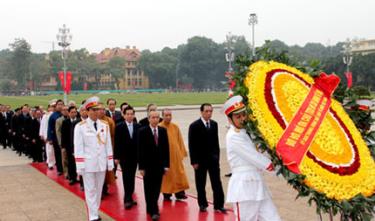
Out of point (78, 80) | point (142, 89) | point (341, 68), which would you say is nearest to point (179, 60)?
point (142, 89)

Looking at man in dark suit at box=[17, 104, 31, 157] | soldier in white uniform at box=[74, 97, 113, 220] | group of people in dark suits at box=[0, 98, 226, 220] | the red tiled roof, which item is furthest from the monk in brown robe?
the red tiled roof

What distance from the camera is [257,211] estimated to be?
12.8 feet

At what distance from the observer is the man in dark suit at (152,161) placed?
19.9 ft

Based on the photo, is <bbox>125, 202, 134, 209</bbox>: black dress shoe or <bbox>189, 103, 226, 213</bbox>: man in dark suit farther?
<bbox>125, 202, 134, 209</bbox>: black dress shoe

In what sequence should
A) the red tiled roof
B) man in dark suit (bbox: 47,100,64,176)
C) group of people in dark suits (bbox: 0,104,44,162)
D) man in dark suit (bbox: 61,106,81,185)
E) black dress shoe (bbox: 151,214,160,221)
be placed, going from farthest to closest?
the red tiled roof → group of people in dark suits (bbox: 0,104,44,162) → man in dark suit (bbox: 47,100,64,176) → man in dark suit (bbox: 61,106,81,185) → black dress shoe (bbox: 151,214,160,221)

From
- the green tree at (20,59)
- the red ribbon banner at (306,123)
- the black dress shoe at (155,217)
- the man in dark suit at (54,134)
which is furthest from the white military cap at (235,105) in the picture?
the green tree at (20,59)

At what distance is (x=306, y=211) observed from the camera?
628 cm

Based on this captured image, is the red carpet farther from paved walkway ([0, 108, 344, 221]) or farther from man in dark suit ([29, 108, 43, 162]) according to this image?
man in dark suit ([29, 108, 43, 162])

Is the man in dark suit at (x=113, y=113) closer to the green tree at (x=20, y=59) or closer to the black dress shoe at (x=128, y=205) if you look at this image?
the black dress shoe at (x=128, y=205)

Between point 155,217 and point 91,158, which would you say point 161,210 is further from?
point 91,158

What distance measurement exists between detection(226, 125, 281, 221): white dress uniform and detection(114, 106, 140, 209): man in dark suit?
316 centimetres

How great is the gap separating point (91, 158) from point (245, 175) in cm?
270

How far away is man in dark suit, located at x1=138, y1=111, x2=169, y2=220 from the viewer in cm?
605

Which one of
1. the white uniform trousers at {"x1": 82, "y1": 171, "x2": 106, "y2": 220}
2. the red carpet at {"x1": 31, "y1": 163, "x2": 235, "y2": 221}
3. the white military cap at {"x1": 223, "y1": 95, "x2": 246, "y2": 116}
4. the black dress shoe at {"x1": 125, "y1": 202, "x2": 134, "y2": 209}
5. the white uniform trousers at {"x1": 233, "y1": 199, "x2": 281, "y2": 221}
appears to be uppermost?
the white military cap at {"x1": 223, "y1": 95, "x2": 246, "y2": 116}
